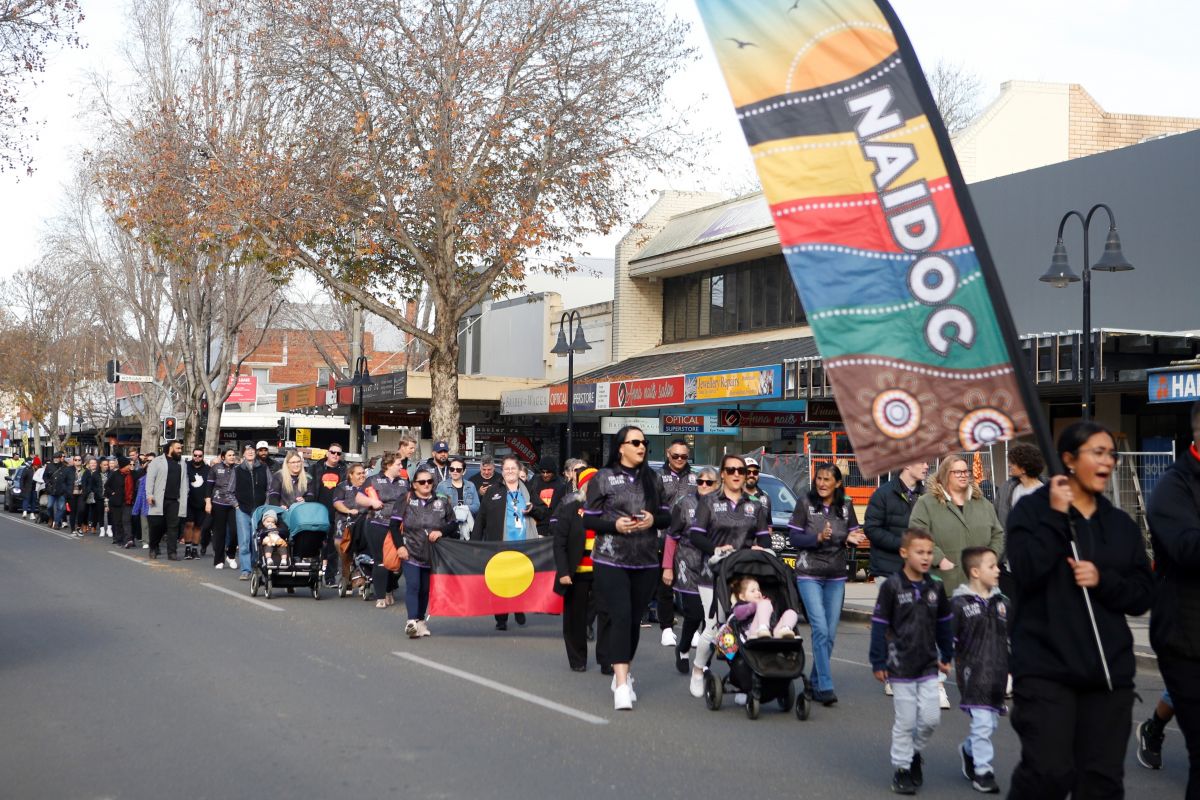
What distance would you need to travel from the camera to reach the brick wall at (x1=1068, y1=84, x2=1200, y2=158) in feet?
100

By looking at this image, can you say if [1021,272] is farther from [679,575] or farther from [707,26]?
[707,26]

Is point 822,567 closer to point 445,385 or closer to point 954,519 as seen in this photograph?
point 954,519

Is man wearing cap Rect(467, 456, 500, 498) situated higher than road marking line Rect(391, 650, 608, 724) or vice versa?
man wearing cap Rect(467, 456, 500, 498)

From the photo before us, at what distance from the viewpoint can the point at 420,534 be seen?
13.7m

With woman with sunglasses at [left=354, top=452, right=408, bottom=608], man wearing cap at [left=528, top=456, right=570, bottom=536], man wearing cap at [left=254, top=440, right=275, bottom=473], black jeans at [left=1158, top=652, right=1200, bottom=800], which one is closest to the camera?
black jeans at [left=1158, top=652, right=1200, bottom=800]

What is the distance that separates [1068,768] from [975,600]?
2.70 metres

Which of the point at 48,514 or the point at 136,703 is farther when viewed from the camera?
the point at 48,514

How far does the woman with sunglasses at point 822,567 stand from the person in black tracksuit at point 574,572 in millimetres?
2017

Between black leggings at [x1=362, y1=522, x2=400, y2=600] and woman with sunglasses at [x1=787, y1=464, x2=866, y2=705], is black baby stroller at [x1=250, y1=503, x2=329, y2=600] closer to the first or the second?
black leggings at [x1=362, y1=522, x2=400, y2=600]

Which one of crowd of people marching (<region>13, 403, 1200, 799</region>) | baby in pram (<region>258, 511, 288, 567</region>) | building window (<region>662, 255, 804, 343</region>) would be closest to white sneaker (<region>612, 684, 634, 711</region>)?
crowd of people marching (<region>13, 403, 1200, 799</region>)

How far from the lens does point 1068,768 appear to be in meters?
5.07

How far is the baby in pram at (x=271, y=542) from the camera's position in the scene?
17094 mm

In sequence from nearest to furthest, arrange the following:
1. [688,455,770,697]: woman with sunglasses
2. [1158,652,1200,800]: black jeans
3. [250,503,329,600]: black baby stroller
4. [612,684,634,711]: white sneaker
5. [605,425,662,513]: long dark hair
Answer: [1158,652,1200,800]: black jeans → [612,684,634,711]: white sneaker → [605,425,662,513]: long dark hair → [688,455,770,697]: woman with sunglasses → [250,503,329,600]: black baby stroller

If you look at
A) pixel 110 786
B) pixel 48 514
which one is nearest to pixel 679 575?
pixel 110 786
